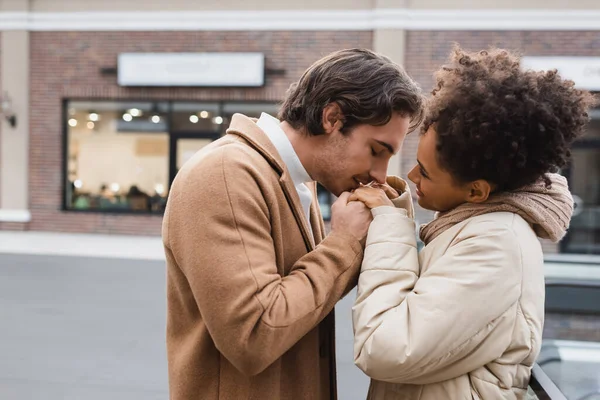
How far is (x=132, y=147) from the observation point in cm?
1228

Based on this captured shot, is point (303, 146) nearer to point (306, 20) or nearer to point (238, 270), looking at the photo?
point (238, 270)

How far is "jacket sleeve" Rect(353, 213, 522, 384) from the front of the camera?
4.31ft

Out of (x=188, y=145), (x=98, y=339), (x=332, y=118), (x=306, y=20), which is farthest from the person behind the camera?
(x=188, y=145)

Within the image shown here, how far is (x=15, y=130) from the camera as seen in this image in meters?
12.1

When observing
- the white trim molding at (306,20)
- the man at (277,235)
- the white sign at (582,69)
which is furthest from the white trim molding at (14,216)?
the man at (277,235)

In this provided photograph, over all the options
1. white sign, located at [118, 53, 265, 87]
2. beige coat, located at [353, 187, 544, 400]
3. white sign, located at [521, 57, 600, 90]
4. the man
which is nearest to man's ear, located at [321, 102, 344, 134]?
the man

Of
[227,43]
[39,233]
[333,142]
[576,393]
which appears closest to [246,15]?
[227,43]

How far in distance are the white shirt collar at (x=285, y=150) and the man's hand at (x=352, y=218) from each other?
0.20m

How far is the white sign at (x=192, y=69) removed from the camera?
11375 millimetres

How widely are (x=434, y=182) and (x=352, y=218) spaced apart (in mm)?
245

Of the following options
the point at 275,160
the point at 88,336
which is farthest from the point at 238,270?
the point at 88,336

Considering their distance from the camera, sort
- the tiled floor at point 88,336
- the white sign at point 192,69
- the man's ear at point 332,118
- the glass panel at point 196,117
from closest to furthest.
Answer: the man's ear at point 332,118
the tiled floor at point 88,336
the white sign at point 192,69
the glass panel at point 196,117

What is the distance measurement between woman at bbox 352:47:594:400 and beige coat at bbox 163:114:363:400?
16cm

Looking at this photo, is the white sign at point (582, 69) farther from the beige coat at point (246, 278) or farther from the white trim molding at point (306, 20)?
the beige coat at point (246, 278)
